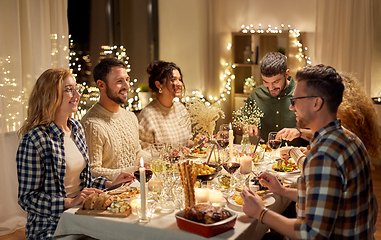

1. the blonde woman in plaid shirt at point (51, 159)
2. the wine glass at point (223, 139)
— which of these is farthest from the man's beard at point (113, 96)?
the wine glass at point (223, 139)

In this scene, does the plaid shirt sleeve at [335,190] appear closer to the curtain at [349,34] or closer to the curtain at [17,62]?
the curtain at [17,62]

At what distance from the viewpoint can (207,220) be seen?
4.93ft

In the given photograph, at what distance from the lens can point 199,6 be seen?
20.0ft

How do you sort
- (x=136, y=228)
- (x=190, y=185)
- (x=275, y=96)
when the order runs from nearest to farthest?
(x=136, y=228), (x=190, y=185), (x=275, y=96)

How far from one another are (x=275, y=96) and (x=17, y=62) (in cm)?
243

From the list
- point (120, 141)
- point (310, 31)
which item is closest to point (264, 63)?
point (120, 141)

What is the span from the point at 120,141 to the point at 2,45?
1469 millimetres

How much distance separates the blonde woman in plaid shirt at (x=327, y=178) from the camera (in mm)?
1361

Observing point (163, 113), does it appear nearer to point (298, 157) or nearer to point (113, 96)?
point (113, 96)

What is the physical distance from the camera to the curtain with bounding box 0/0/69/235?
337 centimetres

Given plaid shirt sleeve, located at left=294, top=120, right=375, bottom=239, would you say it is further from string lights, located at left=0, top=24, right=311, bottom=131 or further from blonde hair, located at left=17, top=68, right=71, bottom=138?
string lights, located at left=0, top=24, right=311, bottom=131

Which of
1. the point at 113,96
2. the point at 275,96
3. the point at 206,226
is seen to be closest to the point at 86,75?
the point at 113,96

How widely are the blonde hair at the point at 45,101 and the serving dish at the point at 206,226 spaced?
3.28 ft

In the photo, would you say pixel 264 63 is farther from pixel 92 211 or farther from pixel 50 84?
pixel 92 211
